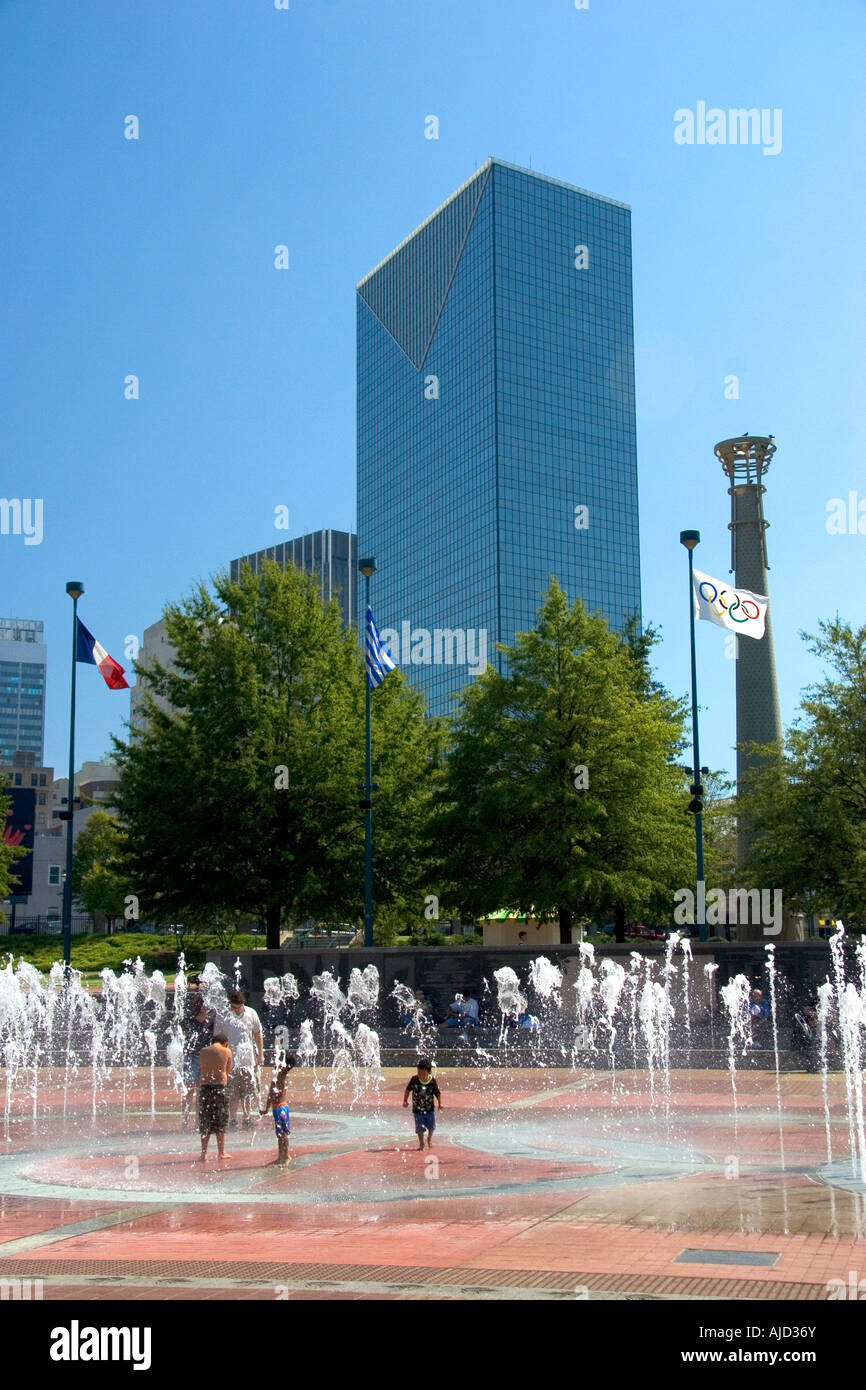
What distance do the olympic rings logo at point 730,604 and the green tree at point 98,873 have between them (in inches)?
728

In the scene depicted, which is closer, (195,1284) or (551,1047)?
(195,1284)

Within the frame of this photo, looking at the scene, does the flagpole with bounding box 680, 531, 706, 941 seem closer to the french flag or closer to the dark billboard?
the french flag

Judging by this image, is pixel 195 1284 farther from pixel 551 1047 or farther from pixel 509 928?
pixel 509 928

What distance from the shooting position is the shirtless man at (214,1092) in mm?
13594

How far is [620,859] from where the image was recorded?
3441cm

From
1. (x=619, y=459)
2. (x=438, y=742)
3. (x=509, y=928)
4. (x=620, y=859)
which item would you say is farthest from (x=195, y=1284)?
(x=619, y=459)

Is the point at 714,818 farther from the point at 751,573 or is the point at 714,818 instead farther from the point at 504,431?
the point at 504,431

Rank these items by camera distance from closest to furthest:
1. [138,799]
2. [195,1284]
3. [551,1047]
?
[195,1284]
[551,1047]
[138,799]

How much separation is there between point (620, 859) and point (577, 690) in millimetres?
4706

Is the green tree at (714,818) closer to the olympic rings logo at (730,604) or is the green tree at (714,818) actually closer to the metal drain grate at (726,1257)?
the olympic rings logo at (730,604)

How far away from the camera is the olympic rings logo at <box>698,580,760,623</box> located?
3070 cm

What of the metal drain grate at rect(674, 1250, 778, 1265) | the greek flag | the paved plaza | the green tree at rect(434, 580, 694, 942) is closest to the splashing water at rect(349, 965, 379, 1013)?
the green tree at rect(434, 580, 694, 942)

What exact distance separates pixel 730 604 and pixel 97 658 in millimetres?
16142

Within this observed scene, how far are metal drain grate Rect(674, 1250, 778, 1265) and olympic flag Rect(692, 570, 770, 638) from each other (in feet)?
74.8
